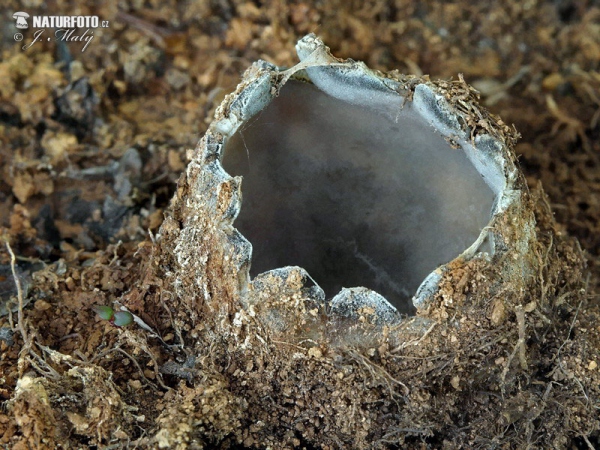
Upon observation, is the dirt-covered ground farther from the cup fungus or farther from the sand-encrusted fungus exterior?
the cup fungus

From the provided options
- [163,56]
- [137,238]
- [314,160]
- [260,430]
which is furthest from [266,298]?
[163,56]

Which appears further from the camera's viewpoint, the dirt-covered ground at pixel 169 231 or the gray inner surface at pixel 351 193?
the gray inner surface at pixel 351 193

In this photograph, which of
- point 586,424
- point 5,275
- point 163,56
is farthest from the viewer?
point 163,56

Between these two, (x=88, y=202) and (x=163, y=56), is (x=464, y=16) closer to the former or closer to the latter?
(x=163, y=56)

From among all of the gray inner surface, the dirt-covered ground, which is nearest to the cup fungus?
the gray inner surface

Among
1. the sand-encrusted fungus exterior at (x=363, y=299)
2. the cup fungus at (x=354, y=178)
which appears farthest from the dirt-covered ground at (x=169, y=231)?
the cup fungus at (x=354, y=178)

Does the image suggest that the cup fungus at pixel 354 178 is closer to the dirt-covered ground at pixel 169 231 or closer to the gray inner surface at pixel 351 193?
the gray inner surface at pixel 351 193

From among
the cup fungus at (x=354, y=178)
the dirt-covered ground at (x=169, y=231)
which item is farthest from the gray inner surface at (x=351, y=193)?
the dirt-covered ground at (x=169, y=231)
